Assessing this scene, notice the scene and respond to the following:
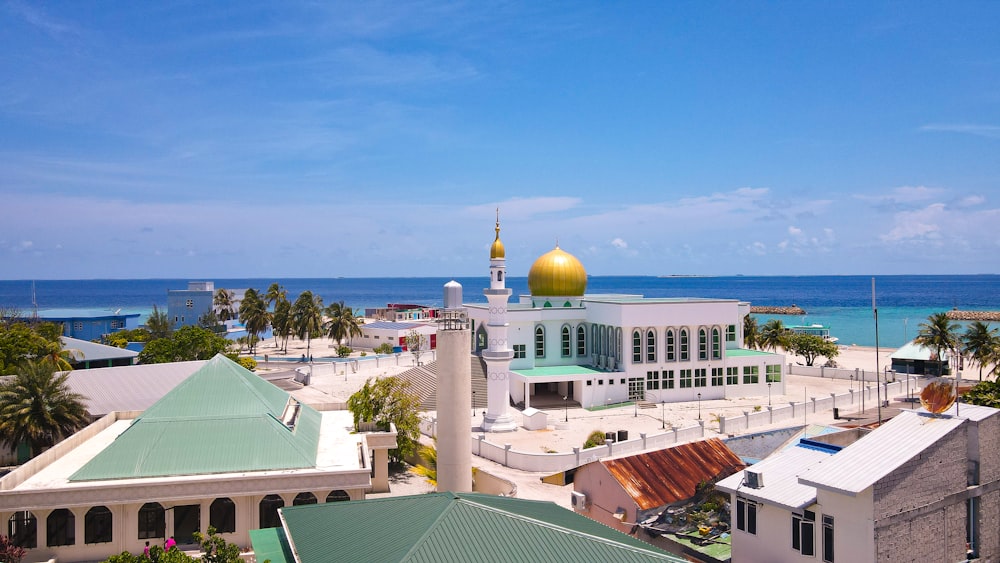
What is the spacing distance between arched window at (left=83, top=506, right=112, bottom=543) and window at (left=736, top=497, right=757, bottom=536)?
16013mm

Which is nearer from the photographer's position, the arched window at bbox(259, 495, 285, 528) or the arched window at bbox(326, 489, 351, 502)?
the arched window at bbox(259, 495, 285, 528)

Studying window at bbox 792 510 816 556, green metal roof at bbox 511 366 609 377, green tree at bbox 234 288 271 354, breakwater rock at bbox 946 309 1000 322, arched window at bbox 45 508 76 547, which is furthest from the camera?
breakwater rock at bbox 946 309 1000 322

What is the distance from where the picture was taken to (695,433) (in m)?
31.8

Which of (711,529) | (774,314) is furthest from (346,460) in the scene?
(774,314)

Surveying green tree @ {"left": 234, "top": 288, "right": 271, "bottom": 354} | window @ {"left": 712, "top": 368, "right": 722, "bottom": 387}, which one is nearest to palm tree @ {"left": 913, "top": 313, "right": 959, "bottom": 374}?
window @ {"left": 712, "top": 368, "right": 722, "bottom": 387}

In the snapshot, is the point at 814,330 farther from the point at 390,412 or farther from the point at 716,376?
the point at 390,412

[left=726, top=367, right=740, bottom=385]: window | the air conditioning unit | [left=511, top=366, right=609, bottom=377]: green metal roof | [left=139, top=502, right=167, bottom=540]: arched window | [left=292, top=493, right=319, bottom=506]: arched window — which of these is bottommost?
[left=139, top=502, right=167, bottom=540]: arched window

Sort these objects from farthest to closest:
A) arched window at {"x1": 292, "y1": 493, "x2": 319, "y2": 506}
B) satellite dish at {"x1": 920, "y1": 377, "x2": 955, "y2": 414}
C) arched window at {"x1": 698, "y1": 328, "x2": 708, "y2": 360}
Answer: arched window at {"x1": 698, "y1": 328, "x2": 708, "y2": 360}
arched window at {"x1": 292, "y1": 493, "x2": 319, "y2": 506}
satellite dish at {"x1": 920, "y1": 377, "x2": 955, "y2": 414}

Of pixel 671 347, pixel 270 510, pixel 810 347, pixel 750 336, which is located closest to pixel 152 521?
pixel 270 510

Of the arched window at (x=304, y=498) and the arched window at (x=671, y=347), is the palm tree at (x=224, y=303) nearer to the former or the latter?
the arched window at (x=671, y=347)

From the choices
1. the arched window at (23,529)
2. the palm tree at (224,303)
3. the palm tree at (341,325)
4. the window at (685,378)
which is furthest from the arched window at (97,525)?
the palm tree at (224,303)

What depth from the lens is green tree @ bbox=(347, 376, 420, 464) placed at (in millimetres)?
27750

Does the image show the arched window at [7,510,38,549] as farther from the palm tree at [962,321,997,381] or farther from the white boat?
the white boat

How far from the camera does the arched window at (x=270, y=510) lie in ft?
64.7
